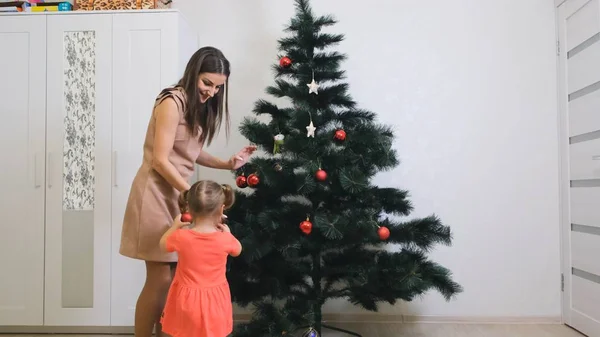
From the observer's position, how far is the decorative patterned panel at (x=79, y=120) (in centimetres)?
240

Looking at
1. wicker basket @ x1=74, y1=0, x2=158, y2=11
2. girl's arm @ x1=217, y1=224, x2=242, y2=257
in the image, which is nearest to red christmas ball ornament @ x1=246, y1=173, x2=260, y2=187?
girl's arm @ x1=217, y1=224, x2=242, y2=257

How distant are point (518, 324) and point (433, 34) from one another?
170cm

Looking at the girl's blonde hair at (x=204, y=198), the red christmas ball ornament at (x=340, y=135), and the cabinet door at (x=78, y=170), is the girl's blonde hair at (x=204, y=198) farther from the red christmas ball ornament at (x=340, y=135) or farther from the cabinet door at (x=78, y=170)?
the cabinet door at (x=78, y=170)

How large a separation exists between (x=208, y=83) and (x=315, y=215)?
0.69 metres

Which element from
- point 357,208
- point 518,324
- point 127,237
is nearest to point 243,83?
point 357,208

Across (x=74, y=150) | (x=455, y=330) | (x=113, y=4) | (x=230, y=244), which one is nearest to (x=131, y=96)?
(x=74, y=150)

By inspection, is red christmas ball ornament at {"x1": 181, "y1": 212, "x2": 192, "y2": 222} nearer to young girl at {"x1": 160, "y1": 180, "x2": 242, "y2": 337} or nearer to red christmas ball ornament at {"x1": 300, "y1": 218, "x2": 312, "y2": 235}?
young girl at {"x1": 160, "y1": 180, "x2": 242, "y2": 337}

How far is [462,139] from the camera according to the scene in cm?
267

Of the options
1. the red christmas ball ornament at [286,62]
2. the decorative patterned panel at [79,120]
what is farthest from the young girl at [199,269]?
the decorative patterned panel at [79,120]

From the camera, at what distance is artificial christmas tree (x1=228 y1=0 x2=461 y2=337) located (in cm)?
192

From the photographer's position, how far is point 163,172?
64.3 inches

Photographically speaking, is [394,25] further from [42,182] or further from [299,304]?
[42,182]

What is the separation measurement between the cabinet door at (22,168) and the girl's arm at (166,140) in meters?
1.15

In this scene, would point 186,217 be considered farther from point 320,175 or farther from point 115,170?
point 115,170
